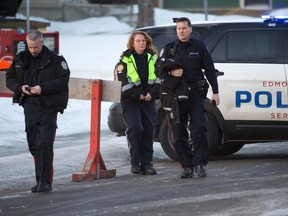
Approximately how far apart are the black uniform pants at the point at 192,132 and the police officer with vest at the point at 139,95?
45 cm

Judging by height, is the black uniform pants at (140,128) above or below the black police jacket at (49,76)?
below

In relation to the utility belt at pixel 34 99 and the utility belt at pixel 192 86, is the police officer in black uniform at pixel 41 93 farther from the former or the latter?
the utility belt at pixel 192 86

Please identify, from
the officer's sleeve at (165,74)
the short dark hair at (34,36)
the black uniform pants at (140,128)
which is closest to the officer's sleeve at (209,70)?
the officer's sleeve at (165,74)

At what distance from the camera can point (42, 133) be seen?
9.98 m

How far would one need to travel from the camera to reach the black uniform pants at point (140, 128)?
36.2ft

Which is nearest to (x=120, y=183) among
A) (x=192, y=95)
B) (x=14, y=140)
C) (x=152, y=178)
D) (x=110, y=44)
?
(x=152, y=178)

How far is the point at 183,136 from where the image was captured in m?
10.7

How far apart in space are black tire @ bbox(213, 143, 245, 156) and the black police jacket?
3.20 m

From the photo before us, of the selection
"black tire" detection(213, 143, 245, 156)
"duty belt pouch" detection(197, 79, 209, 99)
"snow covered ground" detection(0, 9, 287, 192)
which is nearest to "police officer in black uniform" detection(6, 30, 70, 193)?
"snow covered ground" detection(0, 9, 287, 192)

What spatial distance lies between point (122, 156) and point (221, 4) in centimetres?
2674

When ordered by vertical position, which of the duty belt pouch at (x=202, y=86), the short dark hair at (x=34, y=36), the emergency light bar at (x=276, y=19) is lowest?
the duty belt pouch at (x=202, y=86)

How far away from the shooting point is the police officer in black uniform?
9930 mm

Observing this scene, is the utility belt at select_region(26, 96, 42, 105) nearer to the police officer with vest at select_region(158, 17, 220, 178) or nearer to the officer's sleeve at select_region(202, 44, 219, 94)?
the police officer with vest at select_region(158, 17, 220, 178)

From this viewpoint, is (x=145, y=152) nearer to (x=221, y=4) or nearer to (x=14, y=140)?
(x=14, y=140)
